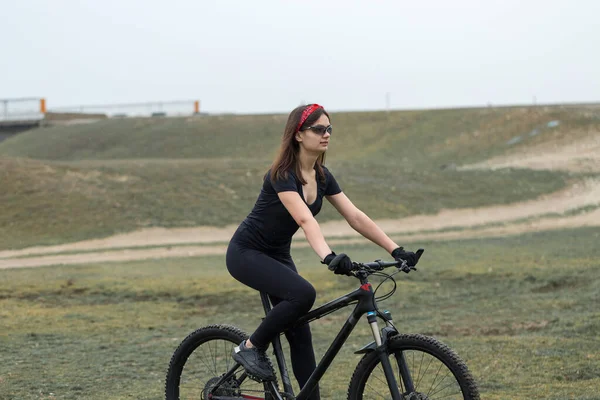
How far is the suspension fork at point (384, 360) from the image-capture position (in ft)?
13.9

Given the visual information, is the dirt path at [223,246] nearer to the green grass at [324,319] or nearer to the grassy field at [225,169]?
the green grass at [324,319]

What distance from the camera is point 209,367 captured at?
5.36 meters

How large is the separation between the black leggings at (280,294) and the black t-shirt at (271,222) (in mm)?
52

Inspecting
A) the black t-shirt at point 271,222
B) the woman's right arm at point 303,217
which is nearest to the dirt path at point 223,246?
the black t-shirt at point 271,222

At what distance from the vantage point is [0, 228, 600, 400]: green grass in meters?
7.26

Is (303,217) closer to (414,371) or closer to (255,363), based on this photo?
(255,363)

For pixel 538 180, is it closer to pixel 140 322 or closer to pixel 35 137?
pixel 140 322

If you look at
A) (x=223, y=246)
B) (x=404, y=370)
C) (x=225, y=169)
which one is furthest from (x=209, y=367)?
A: (x=225, y=169)

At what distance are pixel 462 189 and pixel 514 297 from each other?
2484 centimetres

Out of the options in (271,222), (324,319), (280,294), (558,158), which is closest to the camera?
(280,294)

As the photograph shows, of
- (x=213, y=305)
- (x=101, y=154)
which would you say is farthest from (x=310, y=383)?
(x=101, y=154)

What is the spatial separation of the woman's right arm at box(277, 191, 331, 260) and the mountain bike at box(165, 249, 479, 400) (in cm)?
27

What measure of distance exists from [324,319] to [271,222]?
7.63m

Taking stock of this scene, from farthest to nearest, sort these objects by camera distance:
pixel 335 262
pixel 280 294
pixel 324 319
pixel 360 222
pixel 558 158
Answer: pixel 558 158 < pixel 324 319 < pixel 360 222 < pixel 280 294 < pixel 335 262
